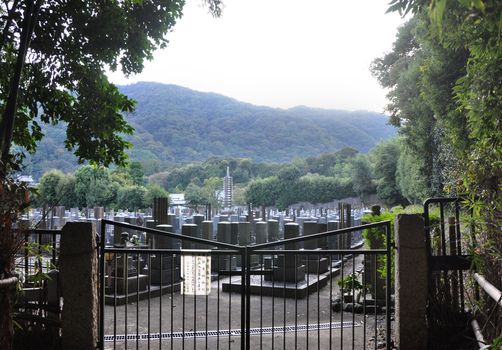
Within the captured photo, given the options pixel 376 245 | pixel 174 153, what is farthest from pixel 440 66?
pixel 174 153

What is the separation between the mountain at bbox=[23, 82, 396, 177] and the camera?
106 meters

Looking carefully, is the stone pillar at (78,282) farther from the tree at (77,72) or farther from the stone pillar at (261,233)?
the stone pillar at (261,233)

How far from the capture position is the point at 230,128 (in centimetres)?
12062

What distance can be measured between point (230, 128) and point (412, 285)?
117m

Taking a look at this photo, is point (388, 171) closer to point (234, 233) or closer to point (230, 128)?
point (234, 233)

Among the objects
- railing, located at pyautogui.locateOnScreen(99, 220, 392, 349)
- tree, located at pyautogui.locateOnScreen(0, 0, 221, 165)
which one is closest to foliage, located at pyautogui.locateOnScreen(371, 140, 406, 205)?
railing, located at pyautogui.locateOnScreen(99, 220, 392, 349)

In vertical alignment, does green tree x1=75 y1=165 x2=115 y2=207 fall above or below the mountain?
below

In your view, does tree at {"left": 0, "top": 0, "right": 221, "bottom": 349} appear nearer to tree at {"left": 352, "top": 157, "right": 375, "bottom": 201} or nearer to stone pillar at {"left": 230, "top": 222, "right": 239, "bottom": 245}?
stone pillar at {"left": 230, "top": 222, "right": 239, "bottom": 245}

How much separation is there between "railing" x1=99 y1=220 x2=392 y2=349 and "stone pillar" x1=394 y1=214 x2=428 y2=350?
0.46 ft

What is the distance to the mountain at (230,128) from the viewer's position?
106 metres

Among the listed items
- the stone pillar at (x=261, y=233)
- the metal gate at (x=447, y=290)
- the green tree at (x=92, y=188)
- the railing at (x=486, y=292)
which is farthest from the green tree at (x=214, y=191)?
the railing at (x=486, y=292)

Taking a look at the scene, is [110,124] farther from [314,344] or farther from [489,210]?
Answer: [489,210]

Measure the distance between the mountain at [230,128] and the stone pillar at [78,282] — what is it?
86.6m

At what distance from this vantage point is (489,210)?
3.11 meters
